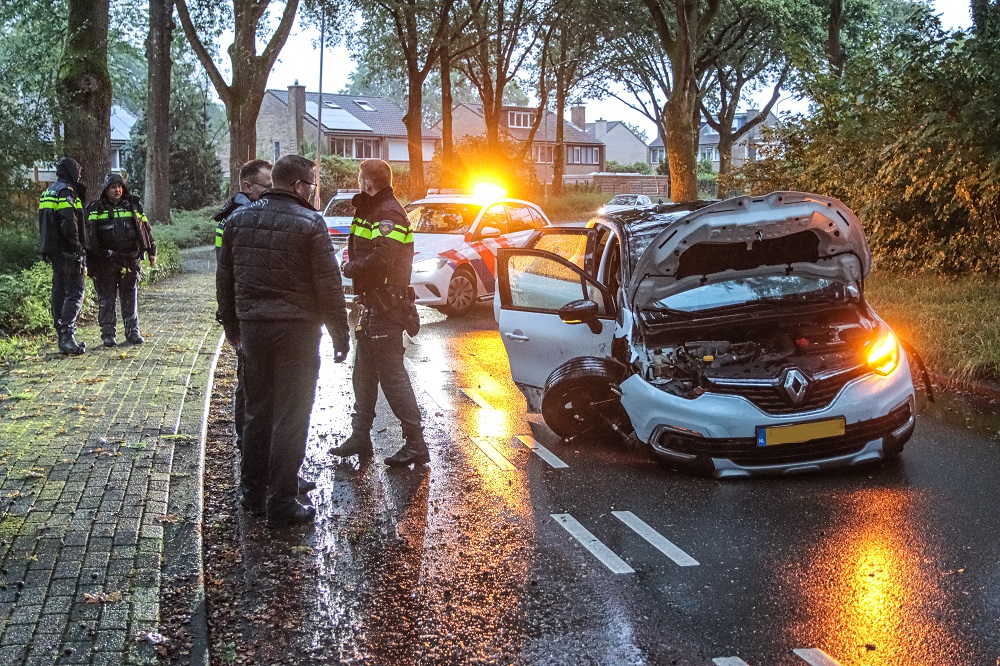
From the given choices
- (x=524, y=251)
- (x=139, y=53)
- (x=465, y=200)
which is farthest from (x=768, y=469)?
(x=139, y=53)

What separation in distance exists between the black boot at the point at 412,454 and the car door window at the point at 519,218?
9.00 meters

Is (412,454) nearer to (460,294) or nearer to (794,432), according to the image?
(794,432)

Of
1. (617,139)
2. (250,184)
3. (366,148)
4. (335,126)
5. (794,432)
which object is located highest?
(617,139)

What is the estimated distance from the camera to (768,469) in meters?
6.08

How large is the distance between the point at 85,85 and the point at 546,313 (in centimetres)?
1034

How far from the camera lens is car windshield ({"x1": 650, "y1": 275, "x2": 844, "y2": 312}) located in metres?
6.80

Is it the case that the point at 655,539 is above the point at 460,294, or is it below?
below

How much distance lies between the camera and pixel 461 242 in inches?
582

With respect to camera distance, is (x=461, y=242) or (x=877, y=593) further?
(x=461, y=242)

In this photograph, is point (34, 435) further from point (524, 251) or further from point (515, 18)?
point (515, 18)

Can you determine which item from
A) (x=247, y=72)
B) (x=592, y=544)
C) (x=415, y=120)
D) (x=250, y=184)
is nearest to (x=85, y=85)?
(x=247, y=72)

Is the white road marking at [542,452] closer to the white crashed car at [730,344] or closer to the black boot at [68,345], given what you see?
the white crashed car at [730,344]

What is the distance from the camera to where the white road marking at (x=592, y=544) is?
16.1 feet

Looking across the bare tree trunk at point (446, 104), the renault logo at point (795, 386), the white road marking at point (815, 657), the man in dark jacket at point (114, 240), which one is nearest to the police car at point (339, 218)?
the man in dark jacket at point (114, 240)
